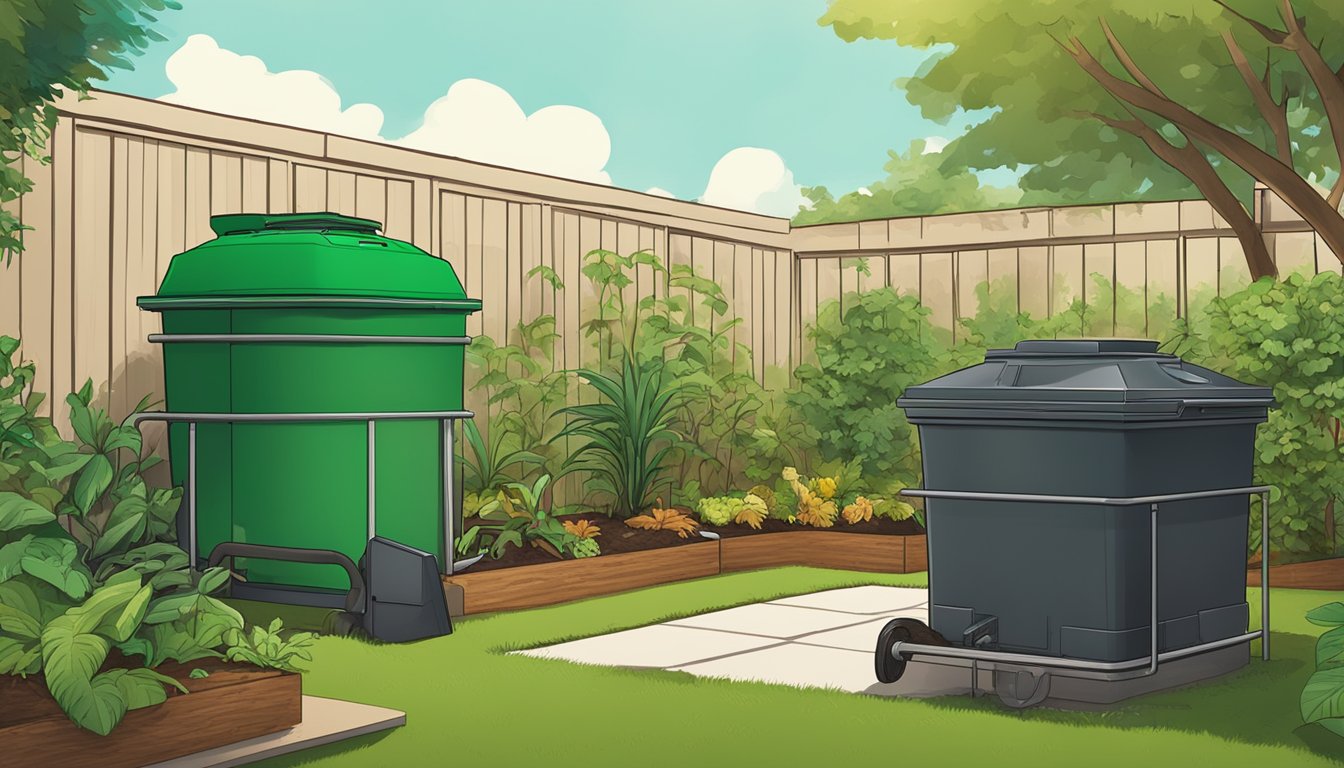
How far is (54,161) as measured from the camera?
5773 mm

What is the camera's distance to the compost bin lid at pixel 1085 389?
4.17 metres

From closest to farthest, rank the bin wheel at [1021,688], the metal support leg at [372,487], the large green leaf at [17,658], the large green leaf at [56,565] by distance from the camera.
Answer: the large green leaf at [17,658], the large green leaf at [56,565], the bin wheel at [1021,688], the metal support leg at [372,487]

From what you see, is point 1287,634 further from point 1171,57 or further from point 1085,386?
point 1171,57

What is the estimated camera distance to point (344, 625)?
17.8 feet

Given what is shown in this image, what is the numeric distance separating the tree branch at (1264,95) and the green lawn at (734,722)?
5838 millimetres

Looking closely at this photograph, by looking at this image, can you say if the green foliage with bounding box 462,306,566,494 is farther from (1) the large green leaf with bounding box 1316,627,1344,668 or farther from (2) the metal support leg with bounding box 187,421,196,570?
(1) the large green leaf with bounding box 1316,627,1344,668

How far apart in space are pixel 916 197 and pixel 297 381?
30574 millimetres

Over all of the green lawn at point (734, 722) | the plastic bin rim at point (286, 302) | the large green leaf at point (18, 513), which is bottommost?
the green lawn at point (734, 722)

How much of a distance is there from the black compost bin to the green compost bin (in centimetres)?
218

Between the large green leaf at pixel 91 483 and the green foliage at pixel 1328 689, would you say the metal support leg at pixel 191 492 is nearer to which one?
the large green leaf at pixel 91 483

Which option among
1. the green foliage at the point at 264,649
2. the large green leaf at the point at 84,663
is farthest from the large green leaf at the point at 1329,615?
the large green leaf at the point at 84,663

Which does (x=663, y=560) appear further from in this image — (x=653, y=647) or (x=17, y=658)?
(x=17, y=658)

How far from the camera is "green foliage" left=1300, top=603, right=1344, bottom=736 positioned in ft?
11.8

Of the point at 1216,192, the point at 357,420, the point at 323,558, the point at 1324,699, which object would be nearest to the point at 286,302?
the point at 357,420
